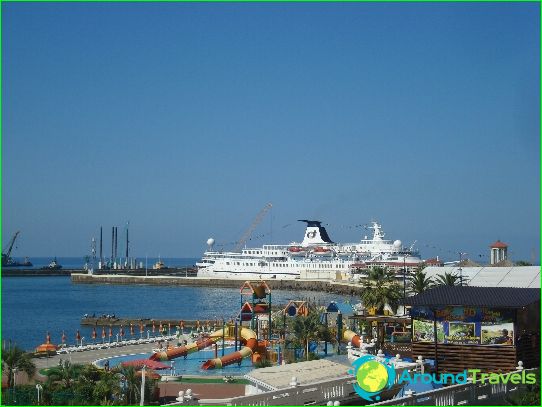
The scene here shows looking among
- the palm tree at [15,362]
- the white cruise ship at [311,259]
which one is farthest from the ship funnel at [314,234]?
the palm tree at [15,362]

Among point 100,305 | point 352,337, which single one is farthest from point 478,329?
point 100,305

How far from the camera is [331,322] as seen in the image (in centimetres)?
4591

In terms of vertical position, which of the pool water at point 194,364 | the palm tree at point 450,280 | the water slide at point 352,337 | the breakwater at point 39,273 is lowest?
the pool water at point 194,364

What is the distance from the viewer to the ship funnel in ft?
440

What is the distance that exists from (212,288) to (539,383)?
109 meters

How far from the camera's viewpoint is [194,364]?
115 ft

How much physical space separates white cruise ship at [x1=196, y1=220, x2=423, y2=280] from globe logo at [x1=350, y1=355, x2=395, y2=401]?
312ft

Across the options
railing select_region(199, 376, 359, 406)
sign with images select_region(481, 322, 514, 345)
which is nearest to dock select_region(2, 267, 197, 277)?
sign with images select_region(481, 322, 514, 345)

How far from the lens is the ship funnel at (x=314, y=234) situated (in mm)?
134250

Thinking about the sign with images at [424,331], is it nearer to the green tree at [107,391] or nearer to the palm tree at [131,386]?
the palm tree at [131,386]

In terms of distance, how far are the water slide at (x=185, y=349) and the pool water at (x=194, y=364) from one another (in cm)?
25

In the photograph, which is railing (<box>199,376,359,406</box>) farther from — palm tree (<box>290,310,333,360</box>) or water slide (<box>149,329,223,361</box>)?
water slide (<box>149,329,223,361</box>)

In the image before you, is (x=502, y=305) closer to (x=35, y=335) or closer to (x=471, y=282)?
(x=471, y=282)

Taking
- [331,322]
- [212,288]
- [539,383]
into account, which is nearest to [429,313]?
[539,383]
